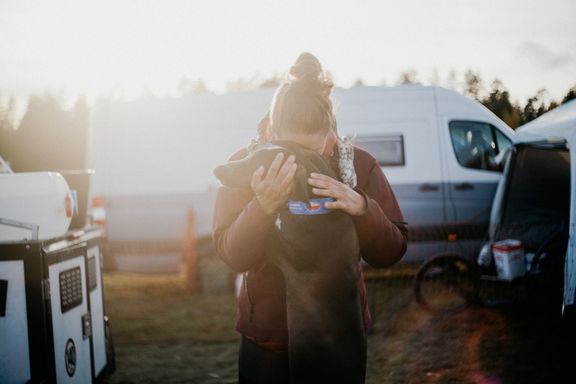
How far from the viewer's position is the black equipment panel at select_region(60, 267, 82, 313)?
9.85 feet

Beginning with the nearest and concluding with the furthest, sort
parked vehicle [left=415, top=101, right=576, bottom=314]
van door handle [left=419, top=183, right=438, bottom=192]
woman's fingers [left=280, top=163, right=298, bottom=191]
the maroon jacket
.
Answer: woman's fingers [left=280, top=163, right=298, bottom=191], the maroon jacket, parked vehicle [left=415, top=101, right=576, bottom=314], van door handle [left=419, top=183, right=438, bottom=192]

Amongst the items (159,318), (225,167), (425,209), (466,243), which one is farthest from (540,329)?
(225,167)

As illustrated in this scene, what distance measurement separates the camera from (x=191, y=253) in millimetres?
6734

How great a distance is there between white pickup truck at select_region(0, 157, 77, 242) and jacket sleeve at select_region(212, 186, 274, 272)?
1.77 metres

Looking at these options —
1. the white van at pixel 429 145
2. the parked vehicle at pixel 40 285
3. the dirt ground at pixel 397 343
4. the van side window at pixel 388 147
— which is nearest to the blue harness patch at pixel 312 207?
the parked vehicle at pixel 40 285

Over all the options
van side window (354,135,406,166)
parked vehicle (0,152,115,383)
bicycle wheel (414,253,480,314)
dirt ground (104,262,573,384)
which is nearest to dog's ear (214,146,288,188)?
parked vehicle (0,152,115,383)

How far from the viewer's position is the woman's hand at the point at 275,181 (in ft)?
4.26

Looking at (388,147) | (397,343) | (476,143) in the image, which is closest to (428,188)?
(388,147)

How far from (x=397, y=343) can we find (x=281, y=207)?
381 cm

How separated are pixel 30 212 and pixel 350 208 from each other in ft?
7.48

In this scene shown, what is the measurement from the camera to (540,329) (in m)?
4.97

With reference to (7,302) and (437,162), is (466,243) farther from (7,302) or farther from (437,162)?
(7,302)

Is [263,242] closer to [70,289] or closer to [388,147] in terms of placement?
[70,289]

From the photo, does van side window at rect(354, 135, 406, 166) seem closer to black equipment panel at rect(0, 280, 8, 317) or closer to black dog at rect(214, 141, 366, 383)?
black equipment panel at rect(0, 280, 8, 317)
